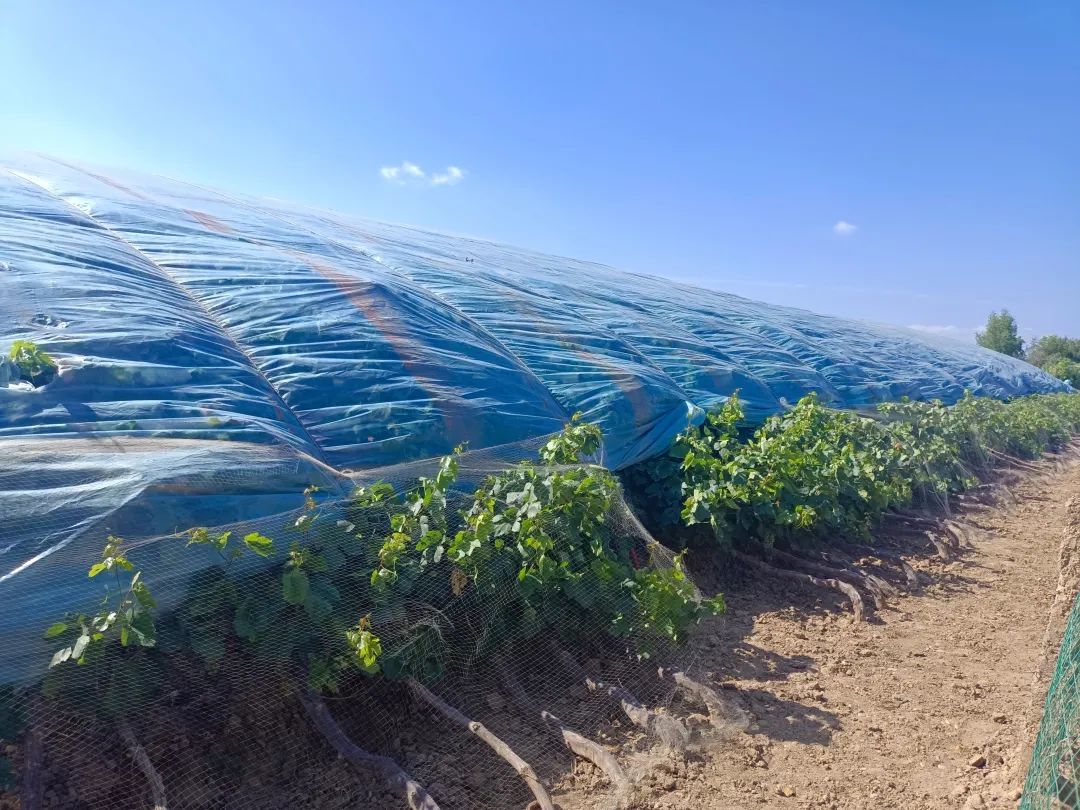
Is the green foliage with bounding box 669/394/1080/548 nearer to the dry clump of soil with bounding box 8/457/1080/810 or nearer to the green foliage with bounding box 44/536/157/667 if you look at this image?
the dry clump of soil with bounding box 8/457/1080/810

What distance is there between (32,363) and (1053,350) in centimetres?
3761

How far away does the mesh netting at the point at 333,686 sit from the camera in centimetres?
229

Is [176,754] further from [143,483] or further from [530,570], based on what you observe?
[530,570]

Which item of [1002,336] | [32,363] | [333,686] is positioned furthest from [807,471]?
[1002,336]

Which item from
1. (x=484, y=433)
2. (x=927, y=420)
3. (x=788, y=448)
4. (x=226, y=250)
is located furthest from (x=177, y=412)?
(x=927, y=420)

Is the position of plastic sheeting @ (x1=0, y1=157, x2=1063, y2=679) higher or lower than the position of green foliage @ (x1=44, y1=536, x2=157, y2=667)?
higher

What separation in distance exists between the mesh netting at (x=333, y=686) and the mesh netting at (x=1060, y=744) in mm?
1106

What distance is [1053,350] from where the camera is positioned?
1260 inches

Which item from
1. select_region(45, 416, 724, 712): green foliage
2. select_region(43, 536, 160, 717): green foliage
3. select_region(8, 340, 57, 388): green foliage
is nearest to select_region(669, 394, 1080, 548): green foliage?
select_region(45, 416, 724, 712): green foliage

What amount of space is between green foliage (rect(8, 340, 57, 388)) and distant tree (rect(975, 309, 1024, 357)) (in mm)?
32916

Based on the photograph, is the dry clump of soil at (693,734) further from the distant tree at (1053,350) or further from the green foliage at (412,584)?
the distant tree at (1053,350)

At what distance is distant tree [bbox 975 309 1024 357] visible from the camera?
96.7ft

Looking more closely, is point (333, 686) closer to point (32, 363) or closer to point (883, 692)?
point (32, 363)

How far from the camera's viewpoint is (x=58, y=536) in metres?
2.29
